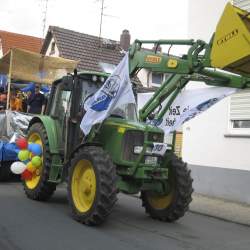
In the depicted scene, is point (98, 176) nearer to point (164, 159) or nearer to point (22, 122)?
point (164, 159)

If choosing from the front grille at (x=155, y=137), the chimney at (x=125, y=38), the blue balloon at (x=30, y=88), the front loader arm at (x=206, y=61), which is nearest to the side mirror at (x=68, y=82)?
the front loader arm at (x=206, y=61)

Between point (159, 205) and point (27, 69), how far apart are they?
24.3 feet

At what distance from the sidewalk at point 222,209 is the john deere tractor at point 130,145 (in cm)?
193

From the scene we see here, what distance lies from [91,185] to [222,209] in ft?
13.9

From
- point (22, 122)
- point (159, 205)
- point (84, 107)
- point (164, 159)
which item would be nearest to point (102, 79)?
point (84, 107)

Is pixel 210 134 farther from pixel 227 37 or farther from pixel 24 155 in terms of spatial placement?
pixel 227 37

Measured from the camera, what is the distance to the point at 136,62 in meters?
8.56

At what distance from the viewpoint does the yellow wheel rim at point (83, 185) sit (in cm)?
803

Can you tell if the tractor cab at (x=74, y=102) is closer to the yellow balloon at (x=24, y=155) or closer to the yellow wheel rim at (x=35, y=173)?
the yellow wheel rim at (x=35, y=173)

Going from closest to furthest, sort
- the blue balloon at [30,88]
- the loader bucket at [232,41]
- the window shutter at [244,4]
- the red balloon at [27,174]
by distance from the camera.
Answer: the loader bucket at [232,41]
the red balloon at [27,174]
the window shutter at [244,4]
the blue balloon at [30,88]

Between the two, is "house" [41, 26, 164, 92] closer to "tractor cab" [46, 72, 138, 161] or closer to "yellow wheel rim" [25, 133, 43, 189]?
"yellow wheel rim" [25, 133, 43, 189]

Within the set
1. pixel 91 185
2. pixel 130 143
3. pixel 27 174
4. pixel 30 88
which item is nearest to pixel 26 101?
pixel 30 88

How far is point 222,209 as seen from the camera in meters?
11.2

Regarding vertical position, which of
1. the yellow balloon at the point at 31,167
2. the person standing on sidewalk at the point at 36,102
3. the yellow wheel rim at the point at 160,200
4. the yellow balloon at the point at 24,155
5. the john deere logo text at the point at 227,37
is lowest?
the yellow wheel rim at the point at 160,200
